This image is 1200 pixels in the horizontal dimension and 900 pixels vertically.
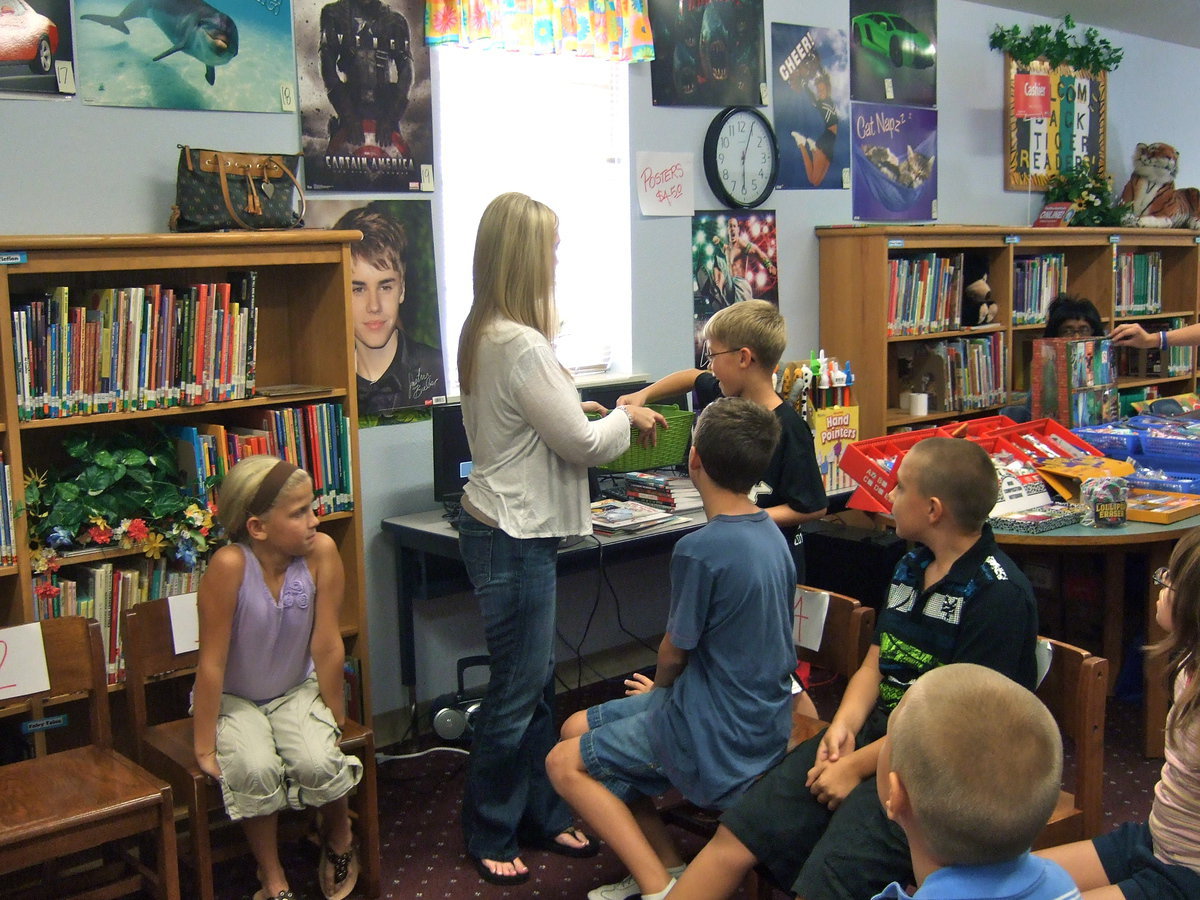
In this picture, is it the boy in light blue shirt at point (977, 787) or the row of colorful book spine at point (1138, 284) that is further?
the row of colorful book spine at point (1138, 284)

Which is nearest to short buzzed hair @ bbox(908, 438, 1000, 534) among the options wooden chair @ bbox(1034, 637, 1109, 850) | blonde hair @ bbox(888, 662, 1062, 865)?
wooden chair @ bbox(1034, 637, 1109, 850)

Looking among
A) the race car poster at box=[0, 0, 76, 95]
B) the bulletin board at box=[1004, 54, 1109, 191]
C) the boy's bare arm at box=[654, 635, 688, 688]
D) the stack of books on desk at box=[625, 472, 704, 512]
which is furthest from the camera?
the bulletin board at box=[1004, 54, 1109, 191]

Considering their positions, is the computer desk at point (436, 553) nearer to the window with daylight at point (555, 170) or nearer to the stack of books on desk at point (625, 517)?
the stack of books on desk at point (625, 517)

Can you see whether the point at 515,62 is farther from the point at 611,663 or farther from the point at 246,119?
the point at 611,663

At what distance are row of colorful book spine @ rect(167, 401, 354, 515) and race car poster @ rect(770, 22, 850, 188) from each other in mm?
2287

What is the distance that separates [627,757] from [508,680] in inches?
21.3

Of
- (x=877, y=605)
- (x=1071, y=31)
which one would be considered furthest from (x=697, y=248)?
(x=1071, y=31)

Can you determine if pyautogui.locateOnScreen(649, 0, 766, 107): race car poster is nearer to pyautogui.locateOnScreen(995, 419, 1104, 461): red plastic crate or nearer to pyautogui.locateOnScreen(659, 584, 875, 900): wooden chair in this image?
pyautogui.locateOnScreen(995, 419, 1104, 461): red plastic crate

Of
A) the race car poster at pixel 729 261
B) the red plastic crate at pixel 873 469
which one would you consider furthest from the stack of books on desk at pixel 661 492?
the race car poster at pixel 729 261

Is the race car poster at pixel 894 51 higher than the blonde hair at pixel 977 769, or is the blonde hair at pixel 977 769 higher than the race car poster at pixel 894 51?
the race car poster at pixel 894 51

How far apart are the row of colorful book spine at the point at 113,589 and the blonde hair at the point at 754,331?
1.40 m

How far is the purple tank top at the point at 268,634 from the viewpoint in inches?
98.7

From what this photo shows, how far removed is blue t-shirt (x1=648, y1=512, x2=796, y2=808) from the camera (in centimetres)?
205

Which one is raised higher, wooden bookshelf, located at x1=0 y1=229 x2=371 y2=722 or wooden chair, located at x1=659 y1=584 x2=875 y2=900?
wooden bookshelf, located at x1=0 y1=229 x2=371 y2=722
